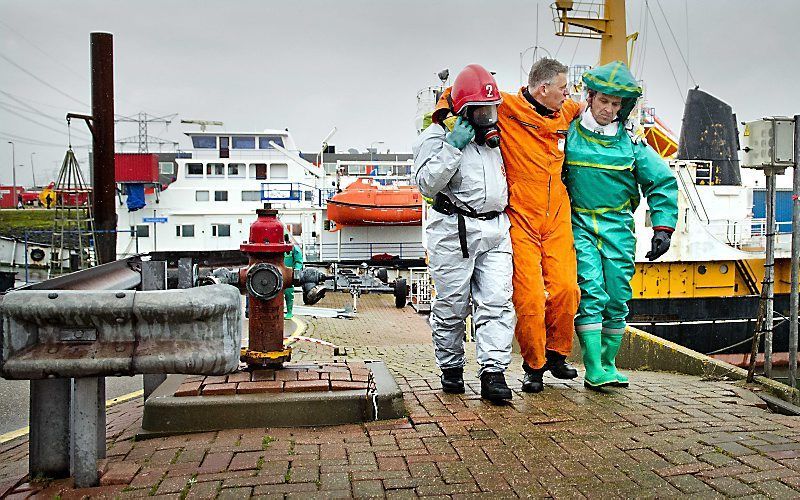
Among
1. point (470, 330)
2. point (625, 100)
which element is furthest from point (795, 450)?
point (470, 330)

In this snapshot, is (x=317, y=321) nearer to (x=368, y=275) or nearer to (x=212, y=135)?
(x=368, y=275)

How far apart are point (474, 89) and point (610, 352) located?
191 cm

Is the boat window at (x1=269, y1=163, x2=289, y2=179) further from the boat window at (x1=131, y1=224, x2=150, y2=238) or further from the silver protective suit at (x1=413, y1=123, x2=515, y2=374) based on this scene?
the silver protective suit at (x1=413, y1=123, x2=515, y2=374)

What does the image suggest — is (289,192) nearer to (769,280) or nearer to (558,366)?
→ (769,280)

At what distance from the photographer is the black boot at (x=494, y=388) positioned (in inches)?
155

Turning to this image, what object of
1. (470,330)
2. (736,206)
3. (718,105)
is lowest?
(470,330)

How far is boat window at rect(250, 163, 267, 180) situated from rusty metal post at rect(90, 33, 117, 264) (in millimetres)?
19193

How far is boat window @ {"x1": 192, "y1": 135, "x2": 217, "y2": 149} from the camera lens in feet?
93.6

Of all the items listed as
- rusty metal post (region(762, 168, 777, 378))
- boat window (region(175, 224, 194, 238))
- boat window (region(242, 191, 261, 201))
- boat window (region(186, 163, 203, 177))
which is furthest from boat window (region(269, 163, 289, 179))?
rusty metal post (region(762, 168, 777, 378))

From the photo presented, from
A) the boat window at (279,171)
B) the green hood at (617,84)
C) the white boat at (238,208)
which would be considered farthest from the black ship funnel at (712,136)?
the green hood at (617,84)

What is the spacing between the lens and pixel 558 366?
4480 millimetres

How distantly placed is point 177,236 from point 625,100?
79.5 feet

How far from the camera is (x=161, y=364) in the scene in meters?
2.60

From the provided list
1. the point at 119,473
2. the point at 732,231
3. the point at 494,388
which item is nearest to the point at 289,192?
the point at 732,231
